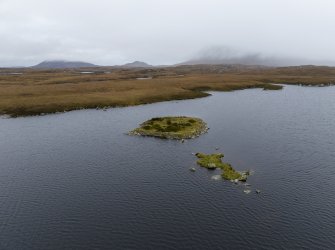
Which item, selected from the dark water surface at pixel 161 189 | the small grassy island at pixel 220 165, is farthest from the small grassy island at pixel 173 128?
the small grassy island at pixel 220 165

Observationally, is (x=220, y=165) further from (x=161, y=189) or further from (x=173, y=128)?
(x=173, y=128)

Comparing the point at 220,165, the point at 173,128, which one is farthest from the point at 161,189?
the point at 173,128

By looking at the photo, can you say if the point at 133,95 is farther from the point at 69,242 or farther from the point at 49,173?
the point at 69,242

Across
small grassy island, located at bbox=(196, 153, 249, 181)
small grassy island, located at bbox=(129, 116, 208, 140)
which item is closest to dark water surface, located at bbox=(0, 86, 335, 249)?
small grassy island, located at bbox=(196, 153, 249, 181)

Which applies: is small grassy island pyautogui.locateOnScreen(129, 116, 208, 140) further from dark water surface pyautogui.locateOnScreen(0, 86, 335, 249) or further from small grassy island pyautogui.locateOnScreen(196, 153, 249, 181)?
small grassy island pyautogui.locateOnScreen(196, 153, 249, 181)

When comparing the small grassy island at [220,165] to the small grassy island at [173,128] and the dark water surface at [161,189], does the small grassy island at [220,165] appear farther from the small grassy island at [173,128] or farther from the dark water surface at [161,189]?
the small grassy island at [173,128]

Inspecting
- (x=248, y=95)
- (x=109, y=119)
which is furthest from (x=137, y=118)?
(x=248, y=95)
